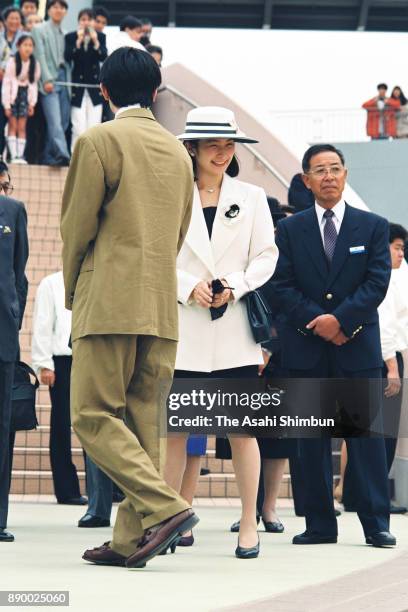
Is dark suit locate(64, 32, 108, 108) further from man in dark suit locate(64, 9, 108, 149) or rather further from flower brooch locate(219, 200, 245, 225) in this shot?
flower brooch locate(219, 200, 245, 225)

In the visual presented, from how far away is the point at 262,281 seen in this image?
6309mm

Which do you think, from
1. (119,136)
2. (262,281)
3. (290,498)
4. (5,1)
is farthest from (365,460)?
(5,1)

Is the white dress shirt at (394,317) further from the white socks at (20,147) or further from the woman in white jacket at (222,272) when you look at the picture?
the white socks at (20,147)

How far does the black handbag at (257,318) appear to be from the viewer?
6.24 meters

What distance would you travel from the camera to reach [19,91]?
1608cm

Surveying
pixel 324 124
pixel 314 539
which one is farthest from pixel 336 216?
pixel 324 124

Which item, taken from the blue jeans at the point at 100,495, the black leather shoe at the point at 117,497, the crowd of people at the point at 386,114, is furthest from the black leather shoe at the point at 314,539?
the crowd of people at the point at 386,114

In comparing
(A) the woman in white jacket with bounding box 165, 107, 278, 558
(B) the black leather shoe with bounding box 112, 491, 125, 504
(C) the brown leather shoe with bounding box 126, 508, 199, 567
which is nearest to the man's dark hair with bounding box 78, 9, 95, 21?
(B) the black leather shoe with bounding box 112, 491, 125, 504

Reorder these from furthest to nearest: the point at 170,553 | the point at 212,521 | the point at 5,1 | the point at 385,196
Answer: the point at 5,1
the point at 385,196
the point at 212,521
the point at 170,553

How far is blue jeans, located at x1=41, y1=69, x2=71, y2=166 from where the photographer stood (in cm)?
1603

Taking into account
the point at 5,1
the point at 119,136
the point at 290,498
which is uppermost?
the point at 5,1

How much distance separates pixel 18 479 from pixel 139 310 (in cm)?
463

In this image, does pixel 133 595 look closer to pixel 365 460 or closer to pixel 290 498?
pixel 365 460

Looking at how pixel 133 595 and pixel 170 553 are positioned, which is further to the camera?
pixel 170 553
